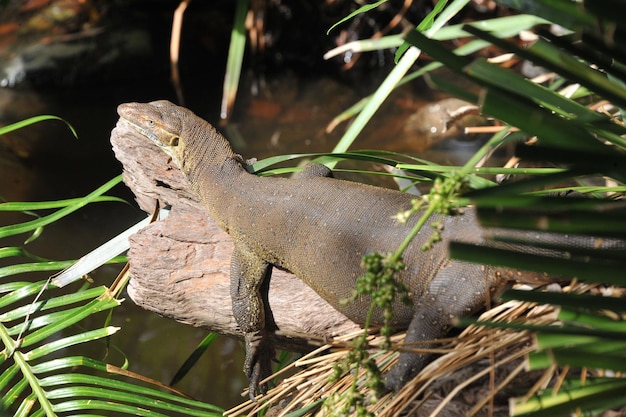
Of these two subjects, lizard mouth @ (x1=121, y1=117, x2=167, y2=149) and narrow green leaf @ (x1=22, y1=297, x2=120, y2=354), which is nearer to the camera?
narrow green leaf @ (x1=22, y1=297, x2=120, y2=354)

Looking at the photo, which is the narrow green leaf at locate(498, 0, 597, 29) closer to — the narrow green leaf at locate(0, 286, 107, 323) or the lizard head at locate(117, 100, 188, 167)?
the lizard head at locate(117, 100, 188, 167)

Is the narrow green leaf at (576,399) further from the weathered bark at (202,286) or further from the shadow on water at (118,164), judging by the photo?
the shadow on water at (118,164)

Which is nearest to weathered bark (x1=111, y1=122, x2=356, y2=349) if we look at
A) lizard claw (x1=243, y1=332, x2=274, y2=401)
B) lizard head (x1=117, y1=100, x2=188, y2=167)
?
lizard claw (x1=243, y1=332, x2=274, y2=401)

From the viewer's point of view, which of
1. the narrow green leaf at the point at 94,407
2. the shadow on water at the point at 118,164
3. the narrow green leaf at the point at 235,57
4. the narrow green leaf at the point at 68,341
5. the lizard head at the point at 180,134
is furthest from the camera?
the narrow green leaf at the point at 235,57

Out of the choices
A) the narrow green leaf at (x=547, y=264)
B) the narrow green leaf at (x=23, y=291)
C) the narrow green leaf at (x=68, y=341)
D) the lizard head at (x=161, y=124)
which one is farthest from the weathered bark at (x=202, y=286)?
the narrow green leaf at (x=547, y=264)

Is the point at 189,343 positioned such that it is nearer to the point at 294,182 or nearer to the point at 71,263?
the point at 71,263

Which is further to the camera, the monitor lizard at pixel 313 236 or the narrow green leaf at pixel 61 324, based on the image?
the narrow green leaf at pixel 61 324

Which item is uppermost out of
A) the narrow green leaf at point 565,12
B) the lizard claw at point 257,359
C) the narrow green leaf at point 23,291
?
the narrow green leaf at point 565,12
